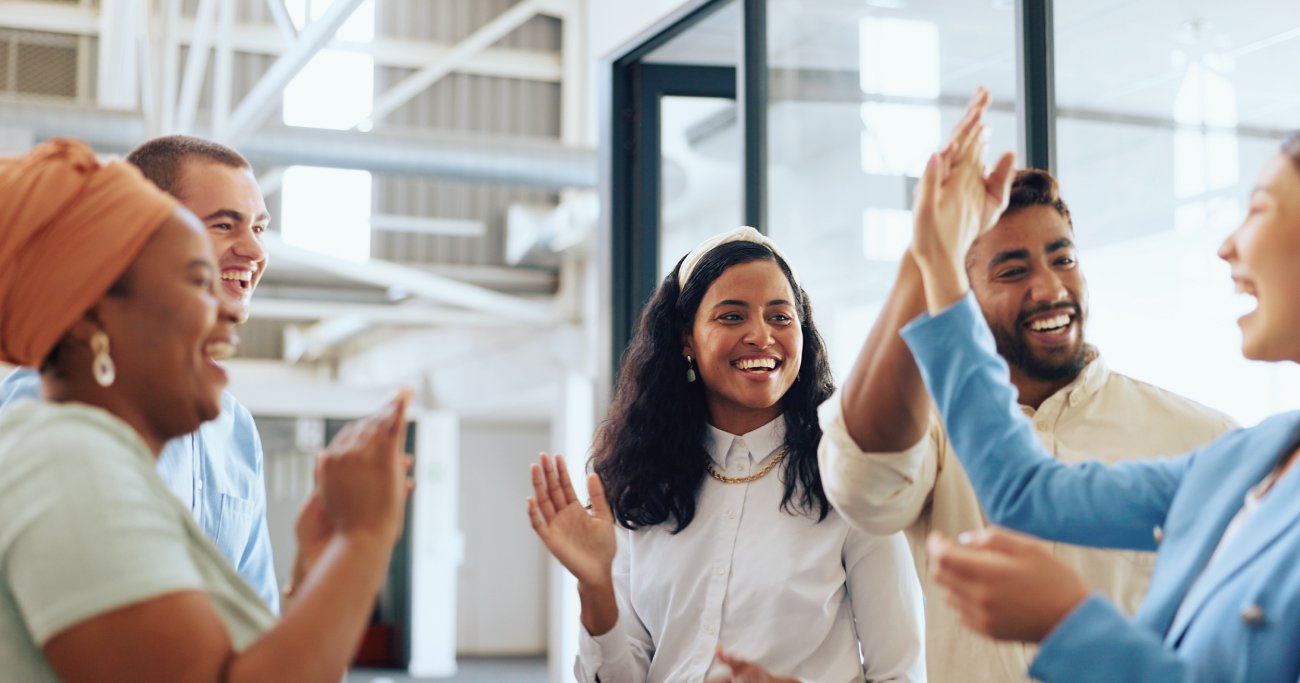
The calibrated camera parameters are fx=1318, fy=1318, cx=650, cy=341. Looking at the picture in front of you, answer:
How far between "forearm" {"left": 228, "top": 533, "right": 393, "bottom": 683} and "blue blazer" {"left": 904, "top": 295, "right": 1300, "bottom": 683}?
→ 637 mm

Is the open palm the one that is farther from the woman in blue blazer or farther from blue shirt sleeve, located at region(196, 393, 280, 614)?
the woman in blue blazer

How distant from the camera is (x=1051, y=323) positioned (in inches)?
82.1

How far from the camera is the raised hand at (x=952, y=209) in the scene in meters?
1.55

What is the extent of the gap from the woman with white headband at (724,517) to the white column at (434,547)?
12163mm

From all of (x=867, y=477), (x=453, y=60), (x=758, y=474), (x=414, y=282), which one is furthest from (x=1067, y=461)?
(x=453, y=60)

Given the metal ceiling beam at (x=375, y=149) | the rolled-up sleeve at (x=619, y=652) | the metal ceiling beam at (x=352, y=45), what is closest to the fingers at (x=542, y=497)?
the rolled-up sleeve at (x=619, y=652)

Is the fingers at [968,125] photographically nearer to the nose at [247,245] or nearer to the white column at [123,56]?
Answer: the nose at [247,245]

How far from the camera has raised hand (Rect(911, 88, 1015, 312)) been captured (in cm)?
155

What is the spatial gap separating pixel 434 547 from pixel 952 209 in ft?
44.1

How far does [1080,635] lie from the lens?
3.83 ft

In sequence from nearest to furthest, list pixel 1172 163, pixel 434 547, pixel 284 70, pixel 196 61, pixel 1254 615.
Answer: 1. pixel 1254 615
2. pixel 1172 163
3. pixel 284 70
4. pixel 196 61
5. pixel 434 547

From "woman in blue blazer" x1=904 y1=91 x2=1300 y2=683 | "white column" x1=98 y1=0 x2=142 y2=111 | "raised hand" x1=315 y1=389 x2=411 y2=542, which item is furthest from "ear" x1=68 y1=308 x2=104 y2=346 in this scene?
"white column" x1=98 y1=0 x2=142 y2=111

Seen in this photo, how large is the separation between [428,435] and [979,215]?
1327 centimetres

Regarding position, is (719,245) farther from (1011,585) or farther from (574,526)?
(1011,585)
